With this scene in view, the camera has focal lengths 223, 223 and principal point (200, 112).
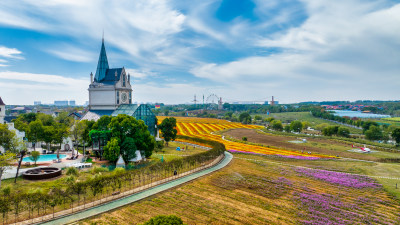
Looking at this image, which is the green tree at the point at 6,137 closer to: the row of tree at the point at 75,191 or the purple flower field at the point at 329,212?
the row of tree at the point at 75,191

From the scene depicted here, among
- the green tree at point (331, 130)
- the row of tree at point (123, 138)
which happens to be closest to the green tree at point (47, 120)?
the row of tree at point (123, 138)

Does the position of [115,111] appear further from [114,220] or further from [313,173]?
[313,173]

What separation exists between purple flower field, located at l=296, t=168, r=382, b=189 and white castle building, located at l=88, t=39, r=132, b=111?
4702cm

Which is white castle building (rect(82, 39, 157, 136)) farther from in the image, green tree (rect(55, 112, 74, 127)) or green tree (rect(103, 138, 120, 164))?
green tree (rect(103, 138, 120, 164))

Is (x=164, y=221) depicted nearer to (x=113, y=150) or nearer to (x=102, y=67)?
(x=113, y=150)

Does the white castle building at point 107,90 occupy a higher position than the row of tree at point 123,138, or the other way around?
the white castle building at point 107,90

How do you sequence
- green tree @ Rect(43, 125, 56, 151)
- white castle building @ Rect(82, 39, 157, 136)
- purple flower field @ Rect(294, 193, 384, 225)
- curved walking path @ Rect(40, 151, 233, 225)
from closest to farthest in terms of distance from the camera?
curved walking path @ Rect(40, 151, 233, 225), purple flower field @ Rect(294, 193, 384, 225), green tree @ Rect(43, 125, 56, 151), white castle building @ Rect(82, 39, 157, 136)

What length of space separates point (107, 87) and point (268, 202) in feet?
168

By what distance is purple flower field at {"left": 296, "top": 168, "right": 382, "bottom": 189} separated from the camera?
28495mm

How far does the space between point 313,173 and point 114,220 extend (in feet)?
93.6

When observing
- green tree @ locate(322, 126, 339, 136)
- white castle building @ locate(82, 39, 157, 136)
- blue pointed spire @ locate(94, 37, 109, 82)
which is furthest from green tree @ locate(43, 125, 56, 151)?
green tree @ locate(322, 126, 339, 136)

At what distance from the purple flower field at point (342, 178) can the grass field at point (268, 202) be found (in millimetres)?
122

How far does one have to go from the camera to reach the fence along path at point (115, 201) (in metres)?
18.1

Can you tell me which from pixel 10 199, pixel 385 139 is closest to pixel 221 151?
pixel 10 199
